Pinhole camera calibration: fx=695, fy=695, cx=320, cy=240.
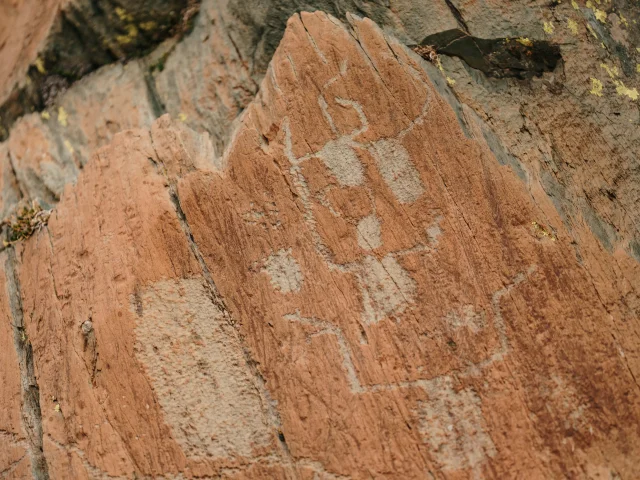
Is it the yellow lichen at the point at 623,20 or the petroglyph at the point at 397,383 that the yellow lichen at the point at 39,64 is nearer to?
the petroglyph at the point at 397,383

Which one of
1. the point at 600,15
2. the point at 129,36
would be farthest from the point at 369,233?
the point at 129,36

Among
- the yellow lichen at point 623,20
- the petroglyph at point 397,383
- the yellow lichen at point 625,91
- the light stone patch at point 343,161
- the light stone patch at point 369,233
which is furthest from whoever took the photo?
the yellow lichen at point 623,20

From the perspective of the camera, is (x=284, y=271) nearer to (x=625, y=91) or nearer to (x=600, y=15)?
(x=625, y=91)

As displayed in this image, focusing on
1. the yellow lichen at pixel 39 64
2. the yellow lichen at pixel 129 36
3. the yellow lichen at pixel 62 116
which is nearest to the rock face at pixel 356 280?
the yellow lichen at pixel 62 116

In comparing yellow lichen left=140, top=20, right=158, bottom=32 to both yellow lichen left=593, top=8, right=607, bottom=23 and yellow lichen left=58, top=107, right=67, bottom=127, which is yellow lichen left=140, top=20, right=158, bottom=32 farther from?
yellow lichen left=593, top=8, right=607, bottom=23

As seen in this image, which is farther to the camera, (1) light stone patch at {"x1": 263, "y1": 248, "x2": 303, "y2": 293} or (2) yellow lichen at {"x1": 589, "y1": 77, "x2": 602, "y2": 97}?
(2) yellow lichen at {"x1": 589, "y1": 77, "x2": 602, "y2": 97}

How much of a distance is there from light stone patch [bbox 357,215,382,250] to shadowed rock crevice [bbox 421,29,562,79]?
4.87ft

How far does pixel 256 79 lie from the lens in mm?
5547

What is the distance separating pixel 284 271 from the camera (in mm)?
4371

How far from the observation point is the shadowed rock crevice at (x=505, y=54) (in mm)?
4910

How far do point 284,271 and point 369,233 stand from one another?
58 centimetres

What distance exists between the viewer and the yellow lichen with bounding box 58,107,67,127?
5.98m

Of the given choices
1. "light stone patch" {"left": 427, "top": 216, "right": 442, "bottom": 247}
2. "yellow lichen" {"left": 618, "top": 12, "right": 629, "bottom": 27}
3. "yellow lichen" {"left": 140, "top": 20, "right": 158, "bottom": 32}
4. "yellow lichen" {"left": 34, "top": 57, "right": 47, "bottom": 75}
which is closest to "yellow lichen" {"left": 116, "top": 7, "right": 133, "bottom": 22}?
"yellow lichen" {"left": 140, "top": 20, "right": 158, "bottom": 32}

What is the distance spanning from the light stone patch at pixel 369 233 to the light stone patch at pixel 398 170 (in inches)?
8.6
